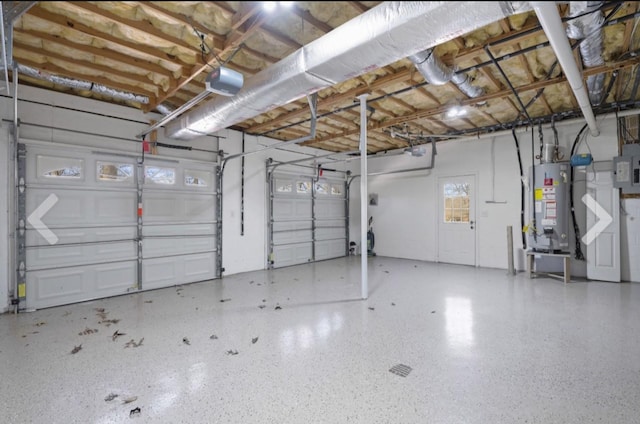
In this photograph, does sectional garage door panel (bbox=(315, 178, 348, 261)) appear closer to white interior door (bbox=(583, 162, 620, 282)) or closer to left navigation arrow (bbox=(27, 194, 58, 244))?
left navigation arrow (bbox=(27, 194, 58, 244))

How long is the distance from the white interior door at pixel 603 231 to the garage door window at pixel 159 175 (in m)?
7.40

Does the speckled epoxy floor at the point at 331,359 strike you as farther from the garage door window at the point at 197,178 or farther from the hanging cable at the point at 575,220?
the garage door window at the point at 197,178

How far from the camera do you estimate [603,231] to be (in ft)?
17.1

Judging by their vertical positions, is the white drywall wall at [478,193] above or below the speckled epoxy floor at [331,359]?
above

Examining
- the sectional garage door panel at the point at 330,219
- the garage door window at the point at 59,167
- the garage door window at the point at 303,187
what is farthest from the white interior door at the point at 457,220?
the garage door window at the point at 59,167

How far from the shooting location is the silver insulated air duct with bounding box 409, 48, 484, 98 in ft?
9.52

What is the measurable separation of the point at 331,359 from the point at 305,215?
16.5ft

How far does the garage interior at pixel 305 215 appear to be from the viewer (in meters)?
2.11

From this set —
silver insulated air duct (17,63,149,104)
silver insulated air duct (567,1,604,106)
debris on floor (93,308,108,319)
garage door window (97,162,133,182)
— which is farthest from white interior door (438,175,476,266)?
debris on floor (93,308,108,319)

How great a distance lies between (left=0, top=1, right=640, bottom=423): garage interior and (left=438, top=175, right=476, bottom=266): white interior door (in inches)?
2.0

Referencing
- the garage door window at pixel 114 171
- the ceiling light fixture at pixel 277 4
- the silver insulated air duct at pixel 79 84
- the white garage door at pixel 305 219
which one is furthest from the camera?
the white garage door at pixel 305 219

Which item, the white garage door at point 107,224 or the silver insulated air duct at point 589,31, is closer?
the silver insulated air duct at point 589,31

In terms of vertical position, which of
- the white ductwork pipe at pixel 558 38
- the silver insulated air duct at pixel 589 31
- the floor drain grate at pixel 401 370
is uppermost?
the silver insulated air duct at pixel 589 31

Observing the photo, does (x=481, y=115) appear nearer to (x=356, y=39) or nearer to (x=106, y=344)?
(x=356, y=39)
